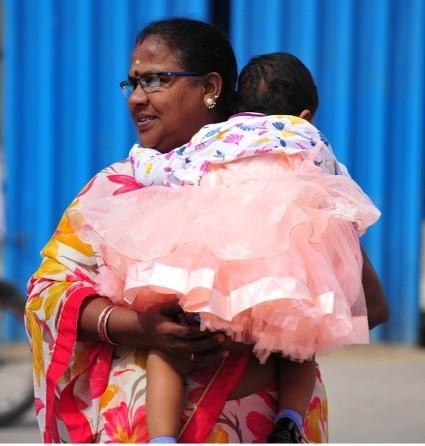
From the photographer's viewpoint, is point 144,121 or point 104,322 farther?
point 144,121

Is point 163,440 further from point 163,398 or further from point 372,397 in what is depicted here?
point 372,397

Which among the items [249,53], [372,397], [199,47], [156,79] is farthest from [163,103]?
[249,53]

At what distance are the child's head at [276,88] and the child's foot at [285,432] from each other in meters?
0.75

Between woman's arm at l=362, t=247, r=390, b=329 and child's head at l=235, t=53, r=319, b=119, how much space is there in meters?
0.41

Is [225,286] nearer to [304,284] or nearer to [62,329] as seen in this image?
[304,284]

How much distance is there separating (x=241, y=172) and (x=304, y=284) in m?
0.30

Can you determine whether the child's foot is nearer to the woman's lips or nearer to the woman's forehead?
the woman's lips

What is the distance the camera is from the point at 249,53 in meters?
7.04

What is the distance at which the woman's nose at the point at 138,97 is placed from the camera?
2.66 m

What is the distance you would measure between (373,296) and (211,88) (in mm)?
633

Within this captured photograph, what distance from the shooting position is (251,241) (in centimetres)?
233

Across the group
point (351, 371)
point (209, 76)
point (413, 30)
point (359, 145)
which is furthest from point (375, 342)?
point (209, 76)

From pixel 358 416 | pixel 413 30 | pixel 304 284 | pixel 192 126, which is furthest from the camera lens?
pixel 413 30

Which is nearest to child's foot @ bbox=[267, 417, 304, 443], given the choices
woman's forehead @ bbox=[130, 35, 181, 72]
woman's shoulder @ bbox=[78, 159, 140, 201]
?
woman's shoulder @ bbox=[78, 159, 140, 201]
